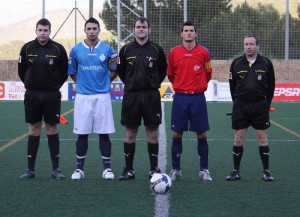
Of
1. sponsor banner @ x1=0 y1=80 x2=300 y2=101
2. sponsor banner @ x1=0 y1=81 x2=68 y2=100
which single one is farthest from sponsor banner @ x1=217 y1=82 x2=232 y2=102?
sponsor banner @ x1=0 y1=81 x2=68 y2=100

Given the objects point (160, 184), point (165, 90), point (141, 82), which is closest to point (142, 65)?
point (141, 82)

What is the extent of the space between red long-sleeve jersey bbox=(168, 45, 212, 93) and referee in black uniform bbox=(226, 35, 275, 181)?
38 cm

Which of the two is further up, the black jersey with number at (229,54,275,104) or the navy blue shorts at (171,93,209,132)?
the black jersey with number at (229,54,275,104)

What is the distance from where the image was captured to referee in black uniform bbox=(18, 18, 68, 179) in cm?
815

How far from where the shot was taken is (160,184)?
7.10m

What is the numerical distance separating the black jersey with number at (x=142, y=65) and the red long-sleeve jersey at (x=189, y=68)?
19cm

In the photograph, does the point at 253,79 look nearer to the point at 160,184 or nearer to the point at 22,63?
the point at 160,184

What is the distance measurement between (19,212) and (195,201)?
1.72 metres

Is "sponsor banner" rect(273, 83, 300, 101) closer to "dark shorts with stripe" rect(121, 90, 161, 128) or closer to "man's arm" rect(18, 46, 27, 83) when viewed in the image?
"dark shorts with stripe" rect(121, 90, 161, 128)

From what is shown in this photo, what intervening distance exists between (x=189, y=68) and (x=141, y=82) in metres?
0.61

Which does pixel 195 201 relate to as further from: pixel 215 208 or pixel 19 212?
pixel 19 212

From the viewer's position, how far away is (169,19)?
3008cm

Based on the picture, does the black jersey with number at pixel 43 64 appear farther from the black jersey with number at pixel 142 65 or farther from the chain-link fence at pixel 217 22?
the chain-link fence at pixel 217 22

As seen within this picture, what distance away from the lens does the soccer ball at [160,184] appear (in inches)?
279
